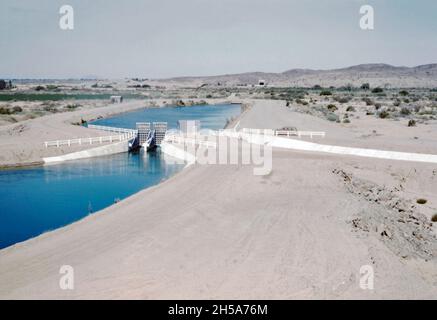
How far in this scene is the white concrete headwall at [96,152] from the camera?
32.4 metres

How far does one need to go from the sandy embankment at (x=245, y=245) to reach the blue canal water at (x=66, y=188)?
3.10 meters

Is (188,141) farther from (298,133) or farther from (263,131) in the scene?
(298,133)

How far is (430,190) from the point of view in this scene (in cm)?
2114

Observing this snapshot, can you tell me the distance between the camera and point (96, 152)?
35219 millimetres

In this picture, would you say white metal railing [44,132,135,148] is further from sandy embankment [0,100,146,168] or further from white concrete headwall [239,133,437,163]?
white concrete headwall [239,133,437,163]

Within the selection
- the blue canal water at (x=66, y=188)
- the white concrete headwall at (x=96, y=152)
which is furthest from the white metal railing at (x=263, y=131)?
the white concrete headwall at (x=96, y=152)

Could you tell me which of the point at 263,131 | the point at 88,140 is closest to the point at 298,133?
the point at 263,131

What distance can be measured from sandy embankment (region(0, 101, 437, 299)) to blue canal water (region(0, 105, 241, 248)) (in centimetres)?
310

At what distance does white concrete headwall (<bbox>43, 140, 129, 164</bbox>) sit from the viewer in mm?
32419

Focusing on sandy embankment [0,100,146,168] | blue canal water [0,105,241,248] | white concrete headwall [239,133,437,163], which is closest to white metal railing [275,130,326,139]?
white concrete headwall [239,133,437,163]

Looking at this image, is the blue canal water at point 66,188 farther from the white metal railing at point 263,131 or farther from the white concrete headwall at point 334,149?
A: the white metal railing at point 263,131

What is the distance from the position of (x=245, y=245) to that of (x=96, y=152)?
2432cm

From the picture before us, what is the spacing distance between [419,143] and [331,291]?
22155 mm

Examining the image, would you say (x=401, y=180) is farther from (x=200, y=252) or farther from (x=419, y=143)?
(x=200, y=252)
